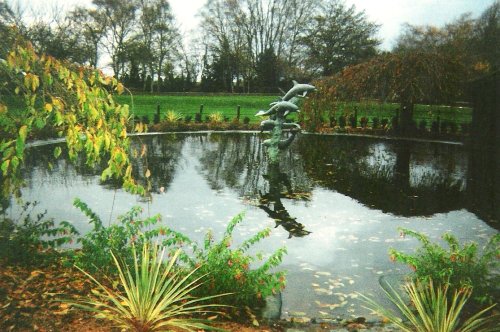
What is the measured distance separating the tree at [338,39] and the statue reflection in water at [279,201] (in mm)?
7096

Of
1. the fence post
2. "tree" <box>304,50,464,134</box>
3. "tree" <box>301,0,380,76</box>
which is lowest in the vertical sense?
the fence post

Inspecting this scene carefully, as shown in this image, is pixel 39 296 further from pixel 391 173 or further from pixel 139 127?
pixel 391 173

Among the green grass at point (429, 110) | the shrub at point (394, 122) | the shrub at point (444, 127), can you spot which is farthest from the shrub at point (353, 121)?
the shrub at point (444, 127)

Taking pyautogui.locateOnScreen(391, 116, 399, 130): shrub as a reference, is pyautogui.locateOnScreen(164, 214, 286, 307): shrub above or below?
below

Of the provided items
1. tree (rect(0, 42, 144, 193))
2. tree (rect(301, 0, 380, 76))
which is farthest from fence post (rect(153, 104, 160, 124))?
tree (rect(0, 42, 144, 193))

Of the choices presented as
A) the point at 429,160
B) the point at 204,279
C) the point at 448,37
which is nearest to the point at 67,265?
the point at 204,279

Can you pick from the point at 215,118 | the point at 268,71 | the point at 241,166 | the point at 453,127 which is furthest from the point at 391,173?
the point at 215,118

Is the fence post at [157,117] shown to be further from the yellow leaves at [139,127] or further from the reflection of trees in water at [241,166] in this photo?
the yellow leaves at [139,127]

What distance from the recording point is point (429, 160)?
13.5 metres

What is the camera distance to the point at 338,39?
1883 centimetres

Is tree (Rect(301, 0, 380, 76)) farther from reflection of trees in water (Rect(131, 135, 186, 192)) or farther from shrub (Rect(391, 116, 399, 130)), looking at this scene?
reflection of trees in water (Rect(131, 135, 186, 192))

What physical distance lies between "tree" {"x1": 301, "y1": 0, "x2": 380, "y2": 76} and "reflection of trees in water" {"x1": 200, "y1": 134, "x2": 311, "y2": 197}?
4794 millimetres

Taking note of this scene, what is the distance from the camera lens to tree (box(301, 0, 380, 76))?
53.7ft

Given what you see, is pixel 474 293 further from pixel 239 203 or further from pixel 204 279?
pixel 239 203
